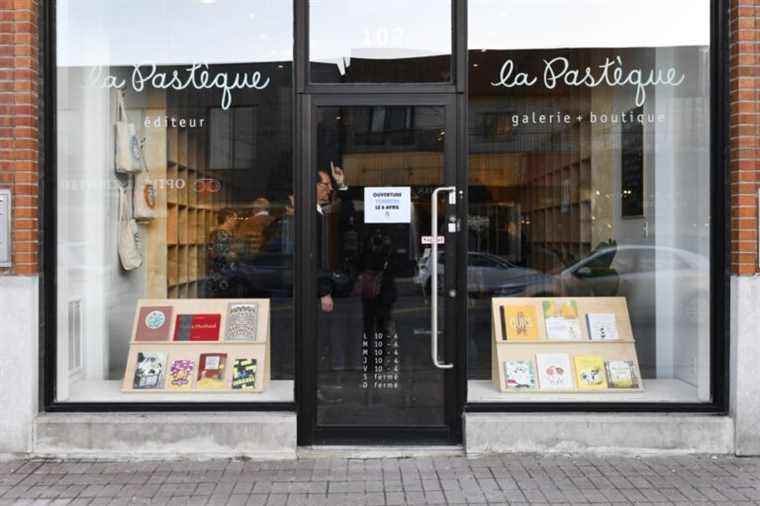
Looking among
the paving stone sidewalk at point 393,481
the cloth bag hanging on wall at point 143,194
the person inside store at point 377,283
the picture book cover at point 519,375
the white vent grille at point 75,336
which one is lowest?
the paving stone sidewalk at point 393,481

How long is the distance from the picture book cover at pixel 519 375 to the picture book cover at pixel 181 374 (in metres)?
2.62

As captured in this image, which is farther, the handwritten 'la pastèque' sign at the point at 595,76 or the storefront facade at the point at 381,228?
the handwritten 'la pastèque' sign at the point at 595,76

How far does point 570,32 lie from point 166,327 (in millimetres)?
4318

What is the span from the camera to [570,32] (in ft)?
20.0

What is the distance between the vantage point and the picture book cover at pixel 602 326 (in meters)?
6.05

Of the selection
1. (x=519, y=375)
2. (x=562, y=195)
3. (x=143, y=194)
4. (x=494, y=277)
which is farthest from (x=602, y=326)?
(x=143, y=194)

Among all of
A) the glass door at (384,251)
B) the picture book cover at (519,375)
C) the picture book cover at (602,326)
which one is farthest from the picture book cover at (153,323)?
the picture book cover at (602,326)

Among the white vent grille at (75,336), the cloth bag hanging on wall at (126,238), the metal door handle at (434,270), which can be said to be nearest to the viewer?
the metal door handle at (434,270)

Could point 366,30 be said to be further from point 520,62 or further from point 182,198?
point 182,198

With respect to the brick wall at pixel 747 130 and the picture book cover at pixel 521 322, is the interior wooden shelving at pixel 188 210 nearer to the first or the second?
the picture book cover at pixel 521 322

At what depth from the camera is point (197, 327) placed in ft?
20.1

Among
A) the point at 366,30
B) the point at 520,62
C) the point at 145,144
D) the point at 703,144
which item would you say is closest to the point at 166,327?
the point at 145,144

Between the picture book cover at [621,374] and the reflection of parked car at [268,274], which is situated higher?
the reflection of parked car at [268,274]

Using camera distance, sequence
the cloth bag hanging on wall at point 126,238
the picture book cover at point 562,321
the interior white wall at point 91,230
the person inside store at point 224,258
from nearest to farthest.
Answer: the interior white wall at point 91,230 → the picture book cover at point 562,321 → the person inside store at point 224,258 → the cloth bag hanging on wall at point 126,238
